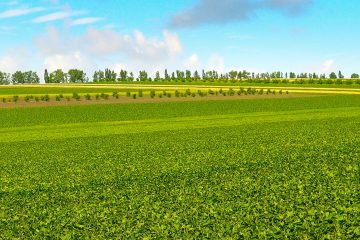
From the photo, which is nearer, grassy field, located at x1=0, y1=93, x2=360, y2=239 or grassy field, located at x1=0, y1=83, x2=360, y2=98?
grassy field, located at x1=0, y1=93, x2=360, y2=239

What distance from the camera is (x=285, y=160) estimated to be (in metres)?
23.0

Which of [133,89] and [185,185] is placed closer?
[185,185]

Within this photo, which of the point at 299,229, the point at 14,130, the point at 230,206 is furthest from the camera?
the point at 14,130

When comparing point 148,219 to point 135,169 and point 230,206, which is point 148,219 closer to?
point 230,206

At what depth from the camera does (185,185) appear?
18594 millimetres

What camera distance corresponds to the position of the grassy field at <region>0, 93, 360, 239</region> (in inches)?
523

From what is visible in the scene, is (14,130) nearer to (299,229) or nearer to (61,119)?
(61,119)

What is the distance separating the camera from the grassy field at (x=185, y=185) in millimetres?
13281

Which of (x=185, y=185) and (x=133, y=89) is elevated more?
(x=133, y=89)

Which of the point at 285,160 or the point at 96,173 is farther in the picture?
the point at 285,160

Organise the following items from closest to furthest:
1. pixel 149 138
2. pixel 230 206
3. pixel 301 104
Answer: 1. pixel 230 206
2. pixel 149 138
3. pixel 301 104

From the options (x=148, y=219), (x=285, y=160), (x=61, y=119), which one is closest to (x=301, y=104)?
(x=61, y=119)

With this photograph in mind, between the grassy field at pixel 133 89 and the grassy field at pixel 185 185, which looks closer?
the grassy field at pixel 185 185

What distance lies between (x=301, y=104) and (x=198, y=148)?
4843cm
